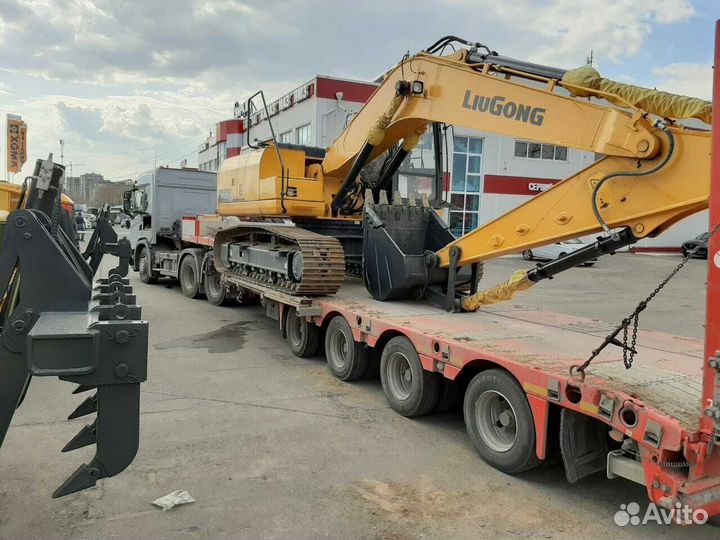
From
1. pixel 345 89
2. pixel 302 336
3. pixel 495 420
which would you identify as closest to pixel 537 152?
pixel 345 89

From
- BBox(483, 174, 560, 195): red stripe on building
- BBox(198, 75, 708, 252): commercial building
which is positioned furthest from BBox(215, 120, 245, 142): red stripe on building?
BBox(483, 174, 560, 195): red stripe on building

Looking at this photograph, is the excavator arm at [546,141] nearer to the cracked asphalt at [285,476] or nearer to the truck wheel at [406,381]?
the truck wheel at [406,381]

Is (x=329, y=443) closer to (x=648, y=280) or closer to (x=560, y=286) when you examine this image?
(x=560, y=286)

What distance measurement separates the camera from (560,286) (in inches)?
684

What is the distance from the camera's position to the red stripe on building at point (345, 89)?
24531 millimetres

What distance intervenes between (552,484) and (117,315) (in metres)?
3.32

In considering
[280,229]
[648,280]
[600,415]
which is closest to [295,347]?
[280,229]

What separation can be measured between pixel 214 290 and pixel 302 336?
4.74m

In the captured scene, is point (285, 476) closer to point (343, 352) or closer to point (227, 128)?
point (343, 352)

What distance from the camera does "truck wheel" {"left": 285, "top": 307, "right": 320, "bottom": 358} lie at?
307 inches

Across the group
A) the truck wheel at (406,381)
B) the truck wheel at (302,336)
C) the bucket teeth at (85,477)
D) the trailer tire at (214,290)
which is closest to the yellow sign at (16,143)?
the trailer tire at (214,290)

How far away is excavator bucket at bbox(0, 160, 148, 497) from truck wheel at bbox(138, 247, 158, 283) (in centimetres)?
1279

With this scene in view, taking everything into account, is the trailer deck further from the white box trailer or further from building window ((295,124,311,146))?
building window ((295,124,311,146))

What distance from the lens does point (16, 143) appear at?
23.2m
